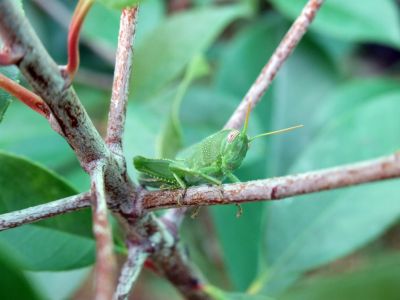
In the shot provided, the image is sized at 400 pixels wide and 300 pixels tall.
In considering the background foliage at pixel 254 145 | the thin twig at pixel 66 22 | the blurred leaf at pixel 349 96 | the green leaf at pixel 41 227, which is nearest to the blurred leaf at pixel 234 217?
the background foliage at pixel 254 145

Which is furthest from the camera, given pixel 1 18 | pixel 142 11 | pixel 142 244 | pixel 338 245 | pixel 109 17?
pixel 142 11

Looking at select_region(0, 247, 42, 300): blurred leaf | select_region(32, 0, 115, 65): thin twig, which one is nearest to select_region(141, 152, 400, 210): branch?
select_region(0, 247, 42, 300): blurred leaf

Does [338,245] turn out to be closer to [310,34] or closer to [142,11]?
[310,34]

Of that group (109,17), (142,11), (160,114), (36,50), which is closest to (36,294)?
(36,50)

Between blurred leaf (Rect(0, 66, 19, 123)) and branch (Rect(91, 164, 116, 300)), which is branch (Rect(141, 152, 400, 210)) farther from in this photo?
blurred leaf (Rect(0, 66, 19, 123))

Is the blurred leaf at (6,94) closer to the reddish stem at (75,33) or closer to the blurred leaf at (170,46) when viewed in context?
the reddish stem at (75,33)

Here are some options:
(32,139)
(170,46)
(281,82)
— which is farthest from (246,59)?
(32,139)
